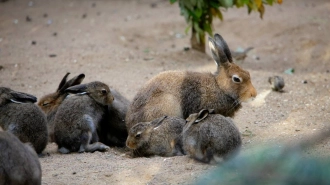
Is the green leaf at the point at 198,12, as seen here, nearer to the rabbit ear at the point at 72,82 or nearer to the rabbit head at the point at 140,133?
the rabbit ear at the point at 72,82

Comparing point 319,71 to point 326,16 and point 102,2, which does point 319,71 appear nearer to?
point 326,16

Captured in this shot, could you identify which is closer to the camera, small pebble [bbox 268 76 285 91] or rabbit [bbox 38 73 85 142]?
rabbit [bbox 38 73 85 142]

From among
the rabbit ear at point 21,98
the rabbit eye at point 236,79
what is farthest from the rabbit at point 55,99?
the rabbit eye at point 236,79

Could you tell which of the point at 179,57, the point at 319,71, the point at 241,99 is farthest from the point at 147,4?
the point at 241,99

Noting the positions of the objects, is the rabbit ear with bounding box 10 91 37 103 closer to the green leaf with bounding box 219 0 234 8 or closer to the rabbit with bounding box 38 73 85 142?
the rabbit with bounding box 38 73 85 142

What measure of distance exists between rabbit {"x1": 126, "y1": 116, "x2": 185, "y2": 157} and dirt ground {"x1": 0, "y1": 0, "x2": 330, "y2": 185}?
26cm

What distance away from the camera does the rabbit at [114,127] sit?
7.98m

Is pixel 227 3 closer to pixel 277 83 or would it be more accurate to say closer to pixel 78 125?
pixel 277 83

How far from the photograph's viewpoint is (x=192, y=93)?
7.51 m

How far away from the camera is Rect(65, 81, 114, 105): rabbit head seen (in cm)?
781

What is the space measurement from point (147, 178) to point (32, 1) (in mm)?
13012

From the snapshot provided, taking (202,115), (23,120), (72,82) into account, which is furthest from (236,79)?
(23,120)

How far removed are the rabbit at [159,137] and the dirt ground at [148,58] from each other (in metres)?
0.26

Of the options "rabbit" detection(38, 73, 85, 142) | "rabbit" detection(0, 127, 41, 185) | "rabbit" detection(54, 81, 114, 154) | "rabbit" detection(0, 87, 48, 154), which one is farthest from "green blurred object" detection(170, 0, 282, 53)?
"rabbit" detection(0, 127, 41, 185)
